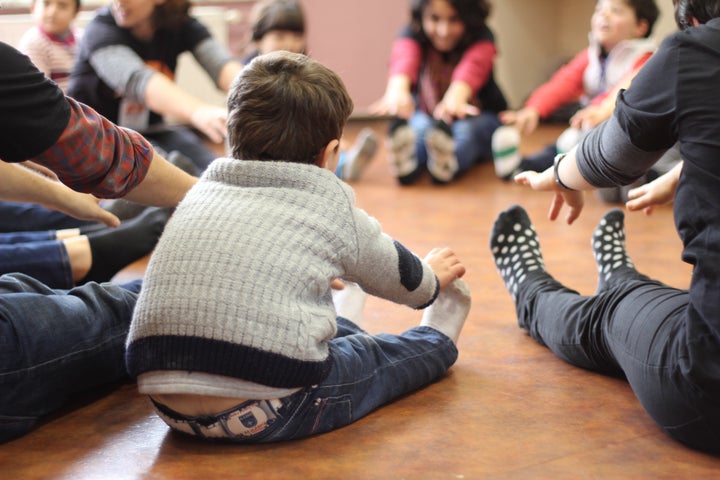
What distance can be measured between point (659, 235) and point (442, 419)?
1174 mm

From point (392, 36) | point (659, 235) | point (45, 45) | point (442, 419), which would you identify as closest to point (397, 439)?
point (442, 419)

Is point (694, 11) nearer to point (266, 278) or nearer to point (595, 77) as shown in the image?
point (266, 278)

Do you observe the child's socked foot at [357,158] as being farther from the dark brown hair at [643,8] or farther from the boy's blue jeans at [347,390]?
the boy's blue jeans at [347,390]

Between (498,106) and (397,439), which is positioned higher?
(498,106)

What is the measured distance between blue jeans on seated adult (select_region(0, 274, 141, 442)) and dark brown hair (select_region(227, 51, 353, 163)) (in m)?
0.30

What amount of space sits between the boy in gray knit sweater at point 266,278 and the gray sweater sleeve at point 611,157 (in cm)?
28

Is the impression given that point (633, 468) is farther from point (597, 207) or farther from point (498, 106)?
point (498, 106)

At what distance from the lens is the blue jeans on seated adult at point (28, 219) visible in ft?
5.97

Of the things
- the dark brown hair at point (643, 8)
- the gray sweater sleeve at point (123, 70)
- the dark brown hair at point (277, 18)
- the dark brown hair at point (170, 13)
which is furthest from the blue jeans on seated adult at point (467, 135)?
the gray sweater sleeve at point (123, 70)

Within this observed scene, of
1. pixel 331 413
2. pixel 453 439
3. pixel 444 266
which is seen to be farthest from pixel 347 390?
pixel 444 266

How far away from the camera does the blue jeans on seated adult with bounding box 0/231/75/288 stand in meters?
1.50

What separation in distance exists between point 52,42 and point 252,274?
1.93m

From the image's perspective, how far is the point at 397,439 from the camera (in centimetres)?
118

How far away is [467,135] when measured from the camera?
3174 mm
